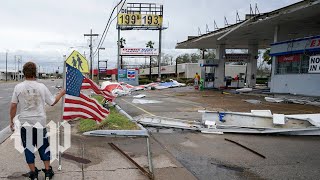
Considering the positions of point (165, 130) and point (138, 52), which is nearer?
point (165, 130)

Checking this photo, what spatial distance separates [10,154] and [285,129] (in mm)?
6937

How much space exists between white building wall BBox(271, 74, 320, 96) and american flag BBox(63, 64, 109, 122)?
15.9 meters

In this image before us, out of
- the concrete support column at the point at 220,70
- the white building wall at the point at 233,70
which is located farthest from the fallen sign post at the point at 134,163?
the white building wall at the point at 233,70

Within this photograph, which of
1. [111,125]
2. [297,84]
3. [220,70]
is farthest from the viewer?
[220,70]

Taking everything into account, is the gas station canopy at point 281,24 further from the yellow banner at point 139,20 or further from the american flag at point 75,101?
the yellow banner at point 139,20

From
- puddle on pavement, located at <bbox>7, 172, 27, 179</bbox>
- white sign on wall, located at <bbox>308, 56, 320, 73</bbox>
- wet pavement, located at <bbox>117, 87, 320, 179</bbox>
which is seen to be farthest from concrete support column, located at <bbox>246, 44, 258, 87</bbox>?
puddle on pavement, located at <bbox>7, 172, 27, 179</bbox>

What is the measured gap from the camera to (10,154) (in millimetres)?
6660

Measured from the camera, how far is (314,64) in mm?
19203

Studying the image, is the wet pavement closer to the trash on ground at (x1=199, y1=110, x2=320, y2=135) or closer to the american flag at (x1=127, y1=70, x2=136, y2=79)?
the trash on ground at (x1=199, y1=110, x2=320, y2=135)

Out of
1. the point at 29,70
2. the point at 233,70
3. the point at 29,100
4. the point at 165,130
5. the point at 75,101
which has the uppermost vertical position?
the point at 29,70

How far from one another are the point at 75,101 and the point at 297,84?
1764 centimetres

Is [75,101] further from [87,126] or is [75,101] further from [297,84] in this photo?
[297,84]

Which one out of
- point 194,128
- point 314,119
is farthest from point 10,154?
point 314,119

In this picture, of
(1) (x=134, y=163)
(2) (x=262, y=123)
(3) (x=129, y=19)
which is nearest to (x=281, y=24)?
(2) (x=262, y=123)
